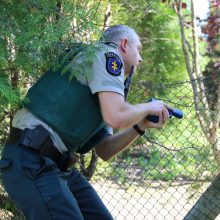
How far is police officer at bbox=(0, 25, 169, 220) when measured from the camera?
2504 millimetres

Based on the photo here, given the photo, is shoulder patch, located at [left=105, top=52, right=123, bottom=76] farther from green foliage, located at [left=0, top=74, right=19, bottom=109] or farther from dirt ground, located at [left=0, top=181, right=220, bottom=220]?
dirt ground, located at [left=0, top=181, right=220, bottom=220]

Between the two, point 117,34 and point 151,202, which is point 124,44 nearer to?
point 117,34

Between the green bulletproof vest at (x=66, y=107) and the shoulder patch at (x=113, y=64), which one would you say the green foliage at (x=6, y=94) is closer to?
the green bulletproof vest at (x=66, y=107)

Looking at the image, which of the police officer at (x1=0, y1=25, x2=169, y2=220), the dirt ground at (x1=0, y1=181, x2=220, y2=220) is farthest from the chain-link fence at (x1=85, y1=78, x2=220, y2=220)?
the police officer at (x1=0, y1=25, x2=169, y2=220)

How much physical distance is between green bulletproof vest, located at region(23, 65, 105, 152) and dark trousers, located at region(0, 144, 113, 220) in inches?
7.3

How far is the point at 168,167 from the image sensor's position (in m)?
5.56

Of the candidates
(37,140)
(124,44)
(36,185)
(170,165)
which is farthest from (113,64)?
(170,165)

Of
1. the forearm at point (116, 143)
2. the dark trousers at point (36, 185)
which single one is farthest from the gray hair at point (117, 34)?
the dark trousers at point (36, 185)

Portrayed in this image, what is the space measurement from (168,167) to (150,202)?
432mm

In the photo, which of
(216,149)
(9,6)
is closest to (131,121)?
(9,6)

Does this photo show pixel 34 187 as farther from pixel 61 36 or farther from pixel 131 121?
pixel 61 36

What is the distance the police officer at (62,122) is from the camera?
250cm

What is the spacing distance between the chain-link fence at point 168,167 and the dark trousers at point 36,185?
1.60m

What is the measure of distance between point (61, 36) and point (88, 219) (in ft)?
3.61
